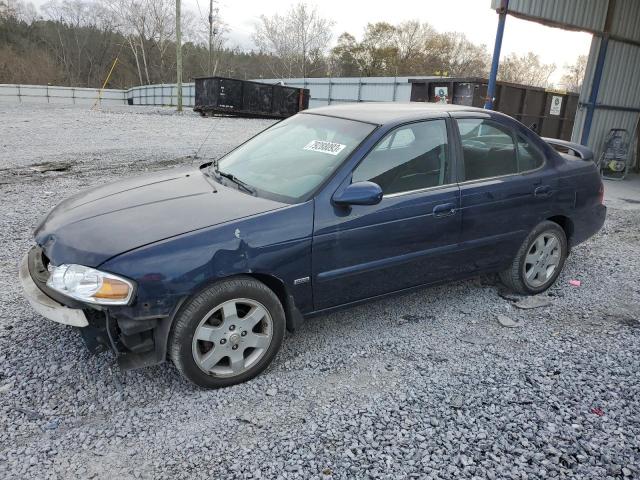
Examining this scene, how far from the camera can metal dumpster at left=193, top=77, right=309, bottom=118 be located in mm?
22422

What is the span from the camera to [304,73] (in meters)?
61.9

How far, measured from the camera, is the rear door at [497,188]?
148 inches

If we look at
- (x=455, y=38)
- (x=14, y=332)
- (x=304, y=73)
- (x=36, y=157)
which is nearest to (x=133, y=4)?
(x=304, y=73)

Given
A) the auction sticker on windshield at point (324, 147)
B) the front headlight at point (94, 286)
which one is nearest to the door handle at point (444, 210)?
the auction sticker on windshield at point (324, 147)

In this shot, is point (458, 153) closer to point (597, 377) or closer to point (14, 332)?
point (597, 377)

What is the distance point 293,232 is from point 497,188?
1.83 metres

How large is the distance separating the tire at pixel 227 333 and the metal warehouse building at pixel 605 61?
977cm

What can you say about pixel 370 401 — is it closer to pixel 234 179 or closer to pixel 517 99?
pixel 234 179

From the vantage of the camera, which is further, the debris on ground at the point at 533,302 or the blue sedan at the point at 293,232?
the debris on ground at the point at 533,302

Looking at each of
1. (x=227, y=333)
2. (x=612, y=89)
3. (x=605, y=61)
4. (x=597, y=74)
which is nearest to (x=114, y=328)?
(x=227, y=333)

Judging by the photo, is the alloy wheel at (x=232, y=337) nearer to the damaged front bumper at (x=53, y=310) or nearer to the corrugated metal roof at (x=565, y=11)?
the damaged front bumper at (x=53, y=310)

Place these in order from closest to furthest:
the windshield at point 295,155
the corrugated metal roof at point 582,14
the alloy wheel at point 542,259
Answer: the windshield at point 295,155, the alloy wheel at point 542,259, the corrugated metal roof at point 582,14

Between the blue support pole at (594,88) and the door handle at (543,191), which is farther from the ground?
the blue support pole at (594,88)

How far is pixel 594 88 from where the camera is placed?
11.3 meters
